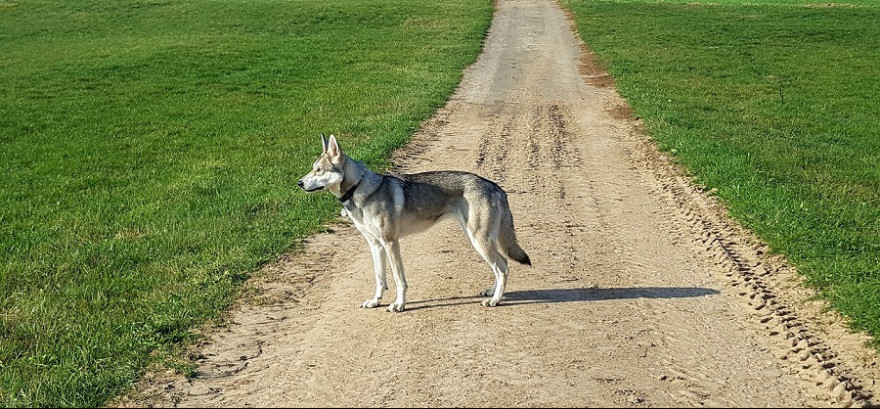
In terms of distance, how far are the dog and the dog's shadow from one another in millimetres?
275

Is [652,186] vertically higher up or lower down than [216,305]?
lower down

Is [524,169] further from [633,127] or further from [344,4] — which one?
[344,4]

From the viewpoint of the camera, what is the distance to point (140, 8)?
5178 cm

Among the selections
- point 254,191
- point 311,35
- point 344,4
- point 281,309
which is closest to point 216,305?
point 281,309

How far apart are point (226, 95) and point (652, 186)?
17.0 m

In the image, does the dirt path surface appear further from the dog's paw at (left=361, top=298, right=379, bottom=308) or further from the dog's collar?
the dog's collar

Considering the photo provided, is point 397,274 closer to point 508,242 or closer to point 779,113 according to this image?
point 508,242

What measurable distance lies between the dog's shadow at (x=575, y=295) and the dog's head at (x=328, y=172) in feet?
5.08

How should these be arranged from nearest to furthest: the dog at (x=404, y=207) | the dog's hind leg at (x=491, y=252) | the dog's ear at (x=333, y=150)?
1. the dog's ear at (x=333, y=150)
2. the dog at (x=404, y=207)
3. the dog's hind leg at (x=491, y=252)

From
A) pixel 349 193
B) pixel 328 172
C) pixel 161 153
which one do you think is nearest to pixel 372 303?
pixel 349 193

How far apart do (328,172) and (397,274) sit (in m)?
1.23

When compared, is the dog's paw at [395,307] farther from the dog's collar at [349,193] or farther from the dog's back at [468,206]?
the dog's collar at [349,193]

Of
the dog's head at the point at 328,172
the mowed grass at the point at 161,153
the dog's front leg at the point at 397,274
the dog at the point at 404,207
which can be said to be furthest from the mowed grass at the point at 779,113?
the mowed grass at the point at 161,153

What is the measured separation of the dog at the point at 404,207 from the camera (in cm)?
873
